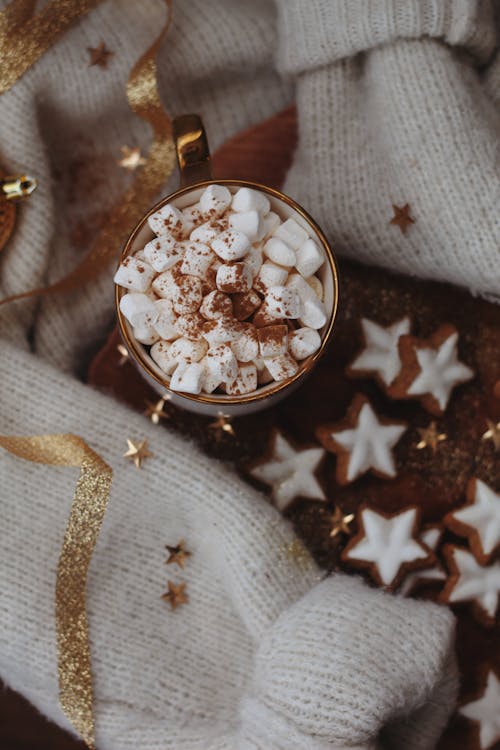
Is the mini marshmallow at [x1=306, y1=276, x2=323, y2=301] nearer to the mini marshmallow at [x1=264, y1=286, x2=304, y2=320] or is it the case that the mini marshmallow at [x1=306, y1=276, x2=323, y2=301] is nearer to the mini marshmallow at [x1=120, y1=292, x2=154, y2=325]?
the mini marshmallow at [x1=264, y1=286, x2=304, y2=320]

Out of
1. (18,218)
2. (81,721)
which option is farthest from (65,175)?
(81,721)

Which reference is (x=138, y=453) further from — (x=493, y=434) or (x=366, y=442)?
(x=493, y=434)

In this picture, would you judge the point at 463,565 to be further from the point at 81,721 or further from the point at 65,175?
the point at 65,175

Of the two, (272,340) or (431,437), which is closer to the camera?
(272,340)

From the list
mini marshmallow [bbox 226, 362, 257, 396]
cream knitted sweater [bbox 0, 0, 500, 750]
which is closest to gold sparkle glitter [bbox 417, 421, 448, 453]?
cream knitted sweater [bbox 0, 0, 500, 750]

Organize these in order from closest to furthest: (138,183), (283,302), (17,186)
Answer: (283,302), (17,186), (138,183)

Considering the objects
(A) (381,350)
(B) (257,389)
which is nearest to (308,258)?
(B) (257,389)

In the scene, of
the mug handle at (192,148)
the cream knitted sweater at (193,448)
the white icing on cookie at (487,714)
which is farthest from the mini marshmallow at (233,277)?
the white icing on cookie at (487,714)
